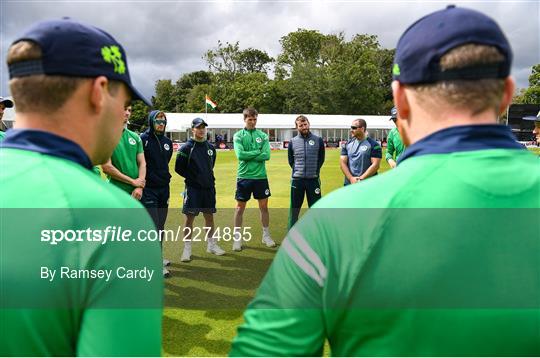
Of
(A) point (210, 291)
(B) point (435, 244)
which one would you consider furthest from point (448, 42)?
(A) point (210, 291)

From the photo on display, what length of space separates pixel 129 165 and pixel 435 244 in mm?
5622

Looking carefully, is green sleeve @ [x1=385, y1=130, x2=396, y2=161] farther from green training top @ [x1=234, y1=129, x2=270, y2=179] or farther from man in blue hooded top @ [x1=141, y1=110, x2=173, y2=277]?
man in blue hooded top @ [x1=141, y1=110, x2=173, y2=277]

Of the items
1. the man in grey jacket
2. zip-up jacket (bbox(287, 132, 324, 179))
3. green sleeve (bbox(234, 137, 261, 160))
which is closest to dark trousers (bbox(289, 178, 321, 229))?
the man in grey jacket

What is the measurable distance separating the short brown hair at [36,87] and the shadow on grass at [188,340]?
133 inches

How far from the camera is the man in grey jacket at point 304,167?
839 centimetres

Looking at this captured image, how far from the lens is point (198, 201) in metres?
7.35

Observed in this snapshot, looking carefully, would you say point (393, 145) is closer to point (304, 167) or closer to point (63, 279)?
point (304, 167)

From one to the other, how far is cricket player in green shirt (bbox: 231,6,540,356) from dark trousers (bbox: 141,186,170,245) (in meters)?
5.64

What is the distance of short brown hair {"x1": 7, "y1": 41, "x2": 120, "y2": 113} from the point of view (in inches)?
49.9

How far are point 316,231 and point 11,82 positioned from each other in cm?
103

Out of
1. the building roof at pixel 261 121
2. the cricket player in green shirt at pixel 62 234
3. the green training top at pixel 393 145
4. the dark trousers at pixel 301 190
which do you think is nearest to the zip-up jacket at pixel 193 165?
the dark trousers at pixel 301 190

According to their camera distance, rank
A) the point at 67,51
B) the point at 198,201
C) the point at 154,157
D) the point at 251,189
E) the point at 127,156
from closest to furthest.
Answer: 1. the point at 67,51
2. the point at 127,156
3. the point at 154,157
4. the point at 198,201
5. the point at 251,189

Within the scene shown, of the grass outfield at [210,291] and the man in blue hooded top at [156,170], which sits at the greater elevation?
the man in blue hooded top at [156,170]

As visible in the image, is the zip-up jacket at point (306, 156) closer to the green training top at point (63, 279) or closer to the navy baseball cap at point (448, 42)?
the navy baseball cap at point (448, 42)
